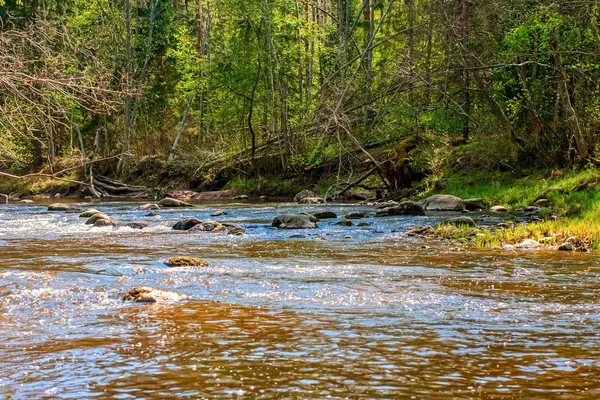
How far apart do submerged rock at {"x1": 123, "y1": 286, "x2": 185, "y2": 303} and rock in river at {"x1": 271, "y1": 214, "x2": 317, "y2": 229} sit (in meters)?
8.45

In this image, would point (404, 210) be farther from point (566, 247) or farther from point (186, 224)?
point (566, 247)

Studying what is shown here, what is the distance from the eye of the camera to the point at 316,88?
3425 cm

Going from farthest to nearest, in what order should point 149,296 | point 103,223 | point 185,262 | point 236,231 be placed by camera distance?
point 103,223, point 236,231, point 185,262, point 149,296

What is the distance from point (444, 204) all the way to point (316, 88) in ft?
53.7

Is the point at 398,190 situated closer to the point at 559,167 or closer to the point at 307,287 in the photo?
the point at 559,167

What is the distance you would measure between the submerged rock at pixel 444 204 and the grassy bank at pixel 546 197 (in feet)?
3.35

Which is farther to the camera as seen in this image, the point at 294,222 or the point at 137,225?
the point at 137,225

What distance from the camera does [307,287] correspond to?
765 centimetres

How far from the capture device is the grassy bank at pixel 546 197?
1138 cm

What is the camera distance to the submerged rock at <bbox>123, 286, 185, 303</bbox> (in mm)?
6883

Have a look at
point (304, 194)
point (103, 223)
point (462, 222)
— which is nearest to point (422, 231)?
point (462, 222)

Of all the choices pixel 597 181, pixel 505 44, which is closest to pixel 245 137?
pixel 505 44

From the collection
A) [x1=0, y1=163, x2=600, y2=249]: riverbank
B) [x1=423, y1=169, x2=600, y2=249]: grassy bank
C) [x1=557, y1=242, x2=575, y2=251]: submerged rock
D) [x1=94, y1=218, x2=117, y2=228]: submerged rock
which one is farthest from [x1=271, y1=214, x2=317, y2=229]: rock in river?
[x1=557, y1=242, x2=575, y2=251]: submerged rock

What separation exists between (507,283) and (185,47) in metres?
30.5
